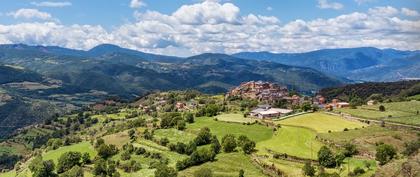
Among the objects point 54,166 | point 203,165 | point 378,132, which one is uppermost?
point 378,132

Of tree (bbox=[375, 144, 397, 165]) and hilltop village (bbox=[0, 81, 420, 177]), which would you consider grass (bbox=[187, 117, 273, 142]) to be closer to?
hilltop village (bbox=[0, 81, 420, 177])

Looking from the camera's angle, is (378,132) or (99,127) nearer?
(378,132)

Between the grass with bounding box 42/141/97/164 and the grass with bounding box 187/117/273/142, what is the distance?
2687 centimetres

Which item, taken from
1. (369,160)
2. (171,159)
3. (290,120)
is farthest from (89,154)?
(369,160)

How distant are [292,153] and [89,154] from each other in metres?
53.7

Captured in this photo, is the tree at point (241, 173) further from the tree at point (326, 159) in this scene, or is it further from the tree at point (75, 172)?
the tree at point (75, 172)

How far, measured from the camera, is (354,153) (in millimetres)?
92875

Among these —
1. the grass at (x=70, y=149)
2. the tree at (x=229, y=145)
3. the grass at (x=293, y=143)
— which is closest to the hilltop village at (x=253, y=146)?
the grass at (x=293, y=143)

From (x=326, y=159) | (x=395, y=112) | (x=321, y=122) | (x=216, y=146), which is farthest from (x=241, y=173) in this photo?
(x=395, y=112)

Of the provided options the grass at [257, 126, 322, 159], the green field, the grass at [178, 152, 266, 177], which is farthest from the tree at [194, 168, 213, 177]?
the green field

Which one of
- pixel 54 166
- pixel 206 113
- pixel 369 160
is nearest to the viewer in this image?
pixel 369 160

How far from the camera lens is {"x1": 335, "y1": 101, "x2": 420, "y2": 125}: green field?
12178 cm

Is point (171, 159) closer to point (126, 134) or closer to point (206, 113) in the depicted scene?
point (126, 134)

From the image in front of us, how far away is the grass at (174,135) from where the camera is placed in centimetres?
11862
